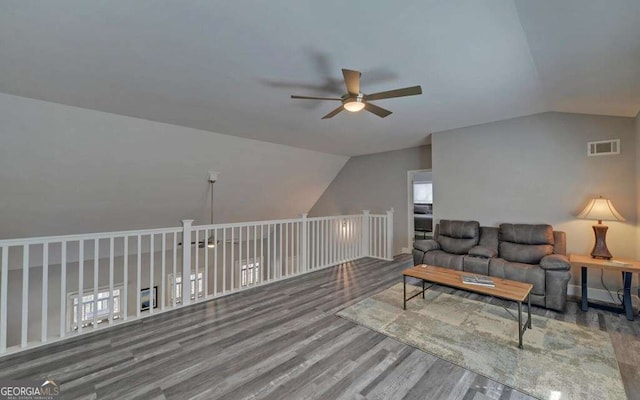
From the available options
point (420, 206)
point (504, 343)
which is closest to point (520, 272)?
point (504, 343)

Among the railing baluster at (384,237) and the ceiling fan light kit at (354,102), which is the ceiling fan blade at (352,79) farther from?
the railing baluster at (384,237)

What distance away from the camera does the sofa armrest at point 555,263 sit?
10.4ft

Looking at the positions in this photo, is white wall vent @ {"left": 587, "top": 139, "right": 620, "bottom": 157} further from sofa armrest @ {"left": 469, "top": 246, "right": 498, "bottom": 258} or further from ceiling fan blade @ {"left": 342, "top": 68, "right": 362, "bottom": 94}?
ceiling fan blade @ {"left": 342, "top": 68, "right": 362, "bottom": 94}

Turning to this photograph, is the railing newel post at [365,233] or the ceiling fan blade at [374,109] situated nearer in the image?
the ceiling fan blade at [374,109]

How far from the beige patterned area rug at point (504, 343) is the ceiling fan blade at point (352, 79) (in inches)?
94.0

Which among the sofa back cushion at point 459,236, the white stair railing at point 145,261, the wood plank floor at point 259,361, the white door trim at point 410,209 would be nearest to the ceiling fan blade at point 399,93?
the wood plank floor at point 259,361

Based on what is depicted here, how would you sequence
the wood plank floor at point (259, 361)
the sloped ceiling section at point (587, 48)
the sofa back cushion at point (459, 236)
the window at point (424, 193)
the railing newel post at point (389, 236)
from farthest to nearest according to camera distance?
the window at point (424, 193) < the railing newel post at point (389, 236) < the sofa back cushion at point (459, 236) < the wood plank floor at point (259, 361) < the sloped ceiling section at point (587, 48)

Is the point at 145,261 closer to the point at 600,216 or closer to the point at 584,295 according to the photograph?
the point at 584,295

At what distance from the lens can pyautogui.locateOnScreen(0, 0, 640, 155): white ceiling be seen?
5.71ft

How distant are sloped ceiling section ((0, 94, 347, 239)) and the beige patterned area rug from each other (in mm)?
3545

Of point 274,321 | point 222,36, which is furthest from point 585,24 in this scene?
point 274,321

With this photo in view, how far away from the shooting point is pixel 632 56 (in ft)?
6.87

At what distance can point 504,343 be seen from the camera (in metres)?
2.47

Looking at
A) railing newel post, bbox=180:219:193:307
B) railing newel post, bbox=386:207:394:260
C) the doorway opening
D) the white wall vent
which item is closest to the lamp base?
the white wall vent
